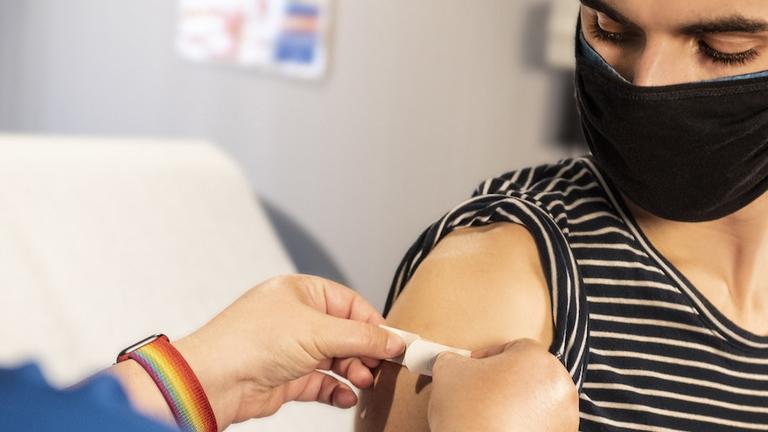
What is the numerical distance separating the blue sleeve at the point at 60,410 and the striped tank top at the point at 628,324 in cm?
67

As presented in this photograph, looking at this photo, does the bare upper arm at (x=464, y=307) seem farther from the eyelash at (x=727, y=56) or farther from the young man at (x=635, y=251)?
the eyelash at (x=727, y=56)

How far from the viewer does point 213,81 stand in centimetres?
380

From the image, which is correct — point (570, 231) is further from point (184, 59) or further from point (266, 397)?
point (184, 59)

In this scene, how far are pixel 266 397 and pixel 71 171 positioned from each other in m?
→ 1.36

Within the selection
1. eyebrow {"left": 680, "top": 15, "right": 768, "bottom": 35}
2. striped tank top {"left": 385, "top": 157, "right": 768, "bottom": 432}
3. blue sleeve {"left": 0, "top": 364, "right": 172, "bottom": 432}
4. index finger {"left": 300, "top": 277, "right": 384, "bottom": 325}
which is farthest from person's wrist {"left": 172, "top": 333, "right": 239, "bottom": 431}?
eyebrow {"left": 680, "top": 15, "right": 768, "bottom": 35}

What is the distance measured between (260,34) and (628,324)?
255 cm

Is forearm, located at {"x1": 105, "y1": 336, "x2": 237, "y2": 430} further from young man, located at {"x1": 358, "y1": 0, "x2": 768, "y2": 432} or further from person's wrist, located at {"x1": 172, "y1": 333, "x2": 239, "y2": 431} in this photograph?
young man, located at {"x1": 358, "y1": 0, "x2": 768, "y2": 432}

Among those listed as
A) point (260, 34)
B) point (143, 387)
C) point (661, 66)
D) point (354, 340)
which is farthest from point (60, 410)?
point (260, 34)

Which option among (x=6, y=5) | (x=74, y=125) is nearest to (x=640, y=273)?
(x=74, y=125)

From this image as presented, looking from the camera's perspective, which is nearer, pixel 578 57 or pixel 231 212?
pixel 578 57

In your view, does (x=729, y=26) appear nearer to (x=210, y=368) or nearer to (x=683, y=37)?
(x=683, y=37)

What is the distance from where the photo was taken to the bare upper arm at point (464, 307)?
3.55 feet

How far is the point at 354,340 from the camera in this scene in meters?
1.06

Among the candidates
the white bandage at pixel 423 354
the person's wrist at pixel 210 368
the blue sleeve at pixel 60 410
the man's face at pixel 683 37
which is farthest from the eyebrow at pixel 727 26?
the blue sleeve at pixel 60 410
